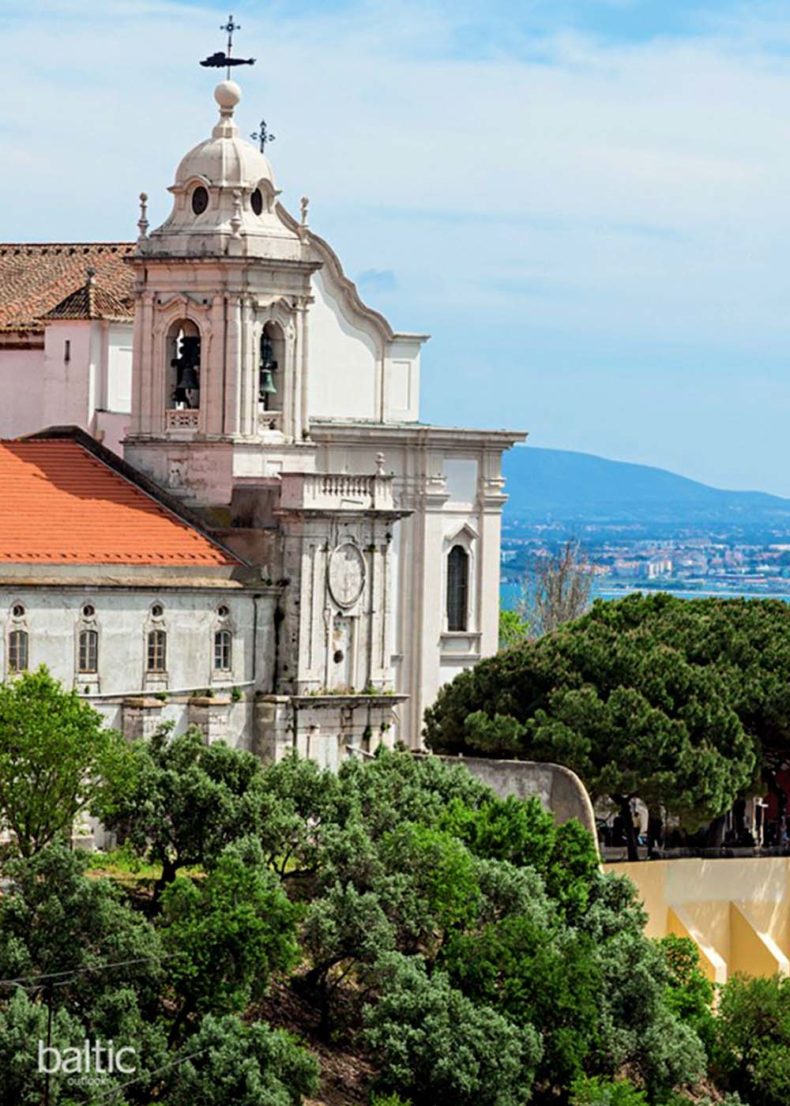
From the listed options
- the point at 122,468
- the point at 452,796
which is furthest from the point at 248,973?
the point at 122,468

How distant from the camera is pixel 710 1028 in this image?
8225cm

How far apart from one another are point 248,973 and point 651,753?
19.0 metres

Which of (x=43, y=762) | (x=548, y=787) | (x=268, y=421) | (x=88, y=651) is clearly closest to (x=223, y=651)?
(x=88, y=651)

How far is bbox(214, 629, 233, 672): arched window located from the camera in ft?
272

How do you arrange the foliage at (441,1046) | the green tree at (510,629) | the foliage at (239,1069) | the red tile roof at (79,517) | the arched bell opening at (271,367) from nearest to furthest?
the foliage at (239,1069)
the foliage at (441,1046)
the red tile roof at (79,517)
the arched bell opening at (271,367)
the green tree at (510,629)

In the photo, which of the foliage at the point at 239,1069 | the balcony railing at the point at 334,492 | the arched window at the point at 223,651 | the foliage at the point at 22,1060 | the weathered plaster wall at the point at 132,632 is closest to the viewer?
the foliage at the point at 22,1060

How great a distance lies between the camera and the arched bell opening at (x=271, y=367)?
86812 mm

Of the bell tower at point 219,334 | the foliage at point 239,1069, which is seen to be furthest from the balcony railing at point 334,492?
the foliage at point 239,1069

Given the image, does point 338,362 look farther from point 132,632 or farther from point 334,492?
point 132,632

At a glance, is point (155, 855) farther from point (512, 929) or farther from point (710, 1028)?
point (710, 1028)

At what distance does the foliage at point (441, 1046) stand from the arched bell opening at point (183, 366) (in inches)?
681

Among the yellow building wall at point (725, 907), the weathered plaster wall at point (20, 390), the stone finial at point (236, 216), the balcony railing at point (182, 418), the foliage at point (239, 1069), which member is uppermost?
the stone finial at point (236, 216)

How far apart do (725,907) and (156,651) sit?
54.1 ft

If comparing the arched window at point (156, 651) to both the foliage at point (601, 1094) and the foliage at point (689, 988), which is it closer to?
the foliage at point (689, 988)
